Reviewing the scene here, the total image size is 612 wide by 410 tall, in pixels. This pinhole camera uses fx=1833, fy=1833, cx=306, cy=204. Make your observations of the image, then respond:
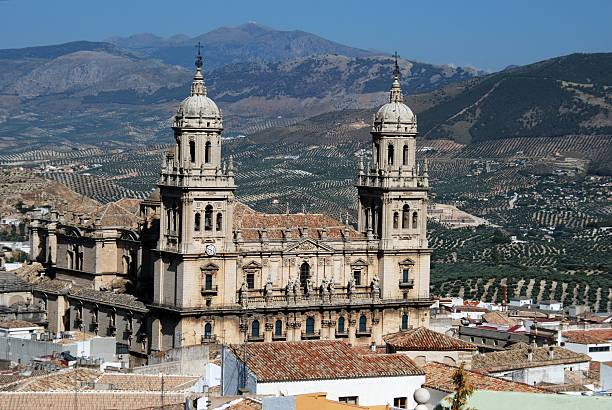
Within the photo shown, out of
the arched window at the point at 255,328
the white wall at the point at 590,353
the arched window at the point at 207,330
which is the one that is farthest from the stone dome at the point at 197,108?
the white wall at the point at 590,353

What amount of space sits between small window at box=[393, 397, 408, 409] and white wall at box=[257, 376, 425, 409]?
86mm

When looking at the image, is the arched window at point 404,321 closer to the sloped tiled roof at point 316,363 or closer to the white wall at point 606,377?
the white wall at point 606,377

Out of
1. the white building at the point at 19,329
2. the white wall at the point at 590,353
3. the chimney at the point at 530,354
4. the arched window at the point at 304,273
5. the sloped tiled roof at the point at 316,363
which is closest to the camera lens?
the sloped tiled roof at the point at 316,363

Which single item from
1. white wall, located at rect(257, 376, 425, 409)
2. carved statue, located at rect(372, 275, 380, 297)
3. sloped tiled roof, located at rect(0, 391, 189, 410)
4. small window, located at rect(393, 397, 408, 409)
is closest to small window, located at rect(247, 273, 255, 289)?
carved statue, located at rect(372, 275, 380, 297)

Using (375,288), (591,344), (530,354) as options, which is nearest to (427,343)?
(530,354)

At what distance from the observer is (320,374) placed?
47.3m

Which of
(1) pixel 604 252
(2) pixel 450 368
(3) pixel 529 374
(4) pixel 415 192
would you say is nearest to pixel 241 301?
(4) pixel 415 192

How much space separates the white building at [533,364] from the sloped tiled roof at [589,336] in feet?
25.1

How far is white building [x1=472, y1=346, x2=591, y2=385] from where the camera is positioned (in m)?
61.8

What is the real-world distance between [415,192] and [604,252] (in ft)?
293

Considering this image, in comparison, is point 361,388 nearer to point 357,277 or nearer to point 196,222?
point 196,222

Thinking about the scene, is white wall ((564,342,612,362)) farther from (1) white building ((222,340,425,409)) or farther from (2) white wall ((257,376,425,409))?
(2) white wall ((257,376,425,409))

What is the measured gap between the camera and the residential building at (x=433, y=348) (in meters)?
64.7

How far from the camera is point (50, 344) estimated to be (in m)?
71.8
